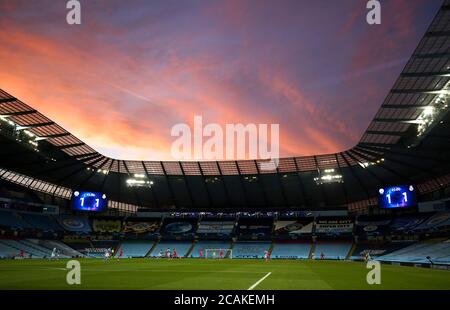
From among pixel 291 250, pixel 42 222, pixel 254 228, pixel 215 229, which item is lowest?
pixel 291 250

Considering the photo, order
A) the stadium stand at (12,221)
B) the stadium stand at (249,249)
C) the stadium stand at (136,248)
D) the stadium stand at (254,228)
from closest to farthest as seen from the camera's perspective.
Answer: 1. the stadium stand at (12,221)
2. the stadium stand at (249,249)
3. the stadium stand at (136,248)
4. the stadium stand at (254,228)

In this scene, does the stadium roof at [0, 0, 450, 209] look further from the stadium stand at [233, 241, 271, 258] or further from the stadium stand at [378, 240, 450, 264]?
the stadium stand at [378, 240, 450, 264]

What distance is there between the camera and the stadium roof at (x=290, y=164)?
1438 inches

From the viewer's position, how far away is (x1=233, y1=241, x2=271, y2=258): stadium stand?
75.8 metres

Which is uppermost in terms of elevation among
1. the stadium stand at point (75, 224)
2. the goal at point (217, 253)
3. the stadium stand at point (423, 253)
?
the stadium stand at point (75, 224)

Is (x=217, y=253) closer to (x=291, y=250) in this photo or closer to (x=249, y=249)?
(x=249, y=249)

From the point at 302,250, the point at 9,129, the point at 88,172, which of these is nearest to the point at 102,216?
the point at 88,172

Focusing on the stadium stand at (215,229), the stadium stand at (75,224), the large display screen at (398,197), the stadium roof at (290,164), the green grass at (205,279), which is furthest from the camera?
the stadium stand at (215,229)

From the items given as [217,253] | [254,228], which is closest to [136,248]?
[217,253]

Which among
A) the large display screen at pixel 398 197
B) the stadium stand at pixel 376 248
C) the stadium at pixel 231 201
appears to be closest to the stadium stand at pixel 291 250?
the stadium at pixel 231 201

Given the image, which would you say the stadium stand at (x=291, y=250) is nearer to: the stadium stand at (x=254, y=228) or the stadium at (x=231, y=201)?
the stadium at (x=231, y=201)

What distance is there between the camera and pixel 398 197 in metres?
64.8

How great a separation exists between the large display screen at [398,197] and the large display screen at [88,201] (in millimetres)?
59890

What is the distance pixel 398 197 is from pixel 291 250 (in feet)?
82.2
